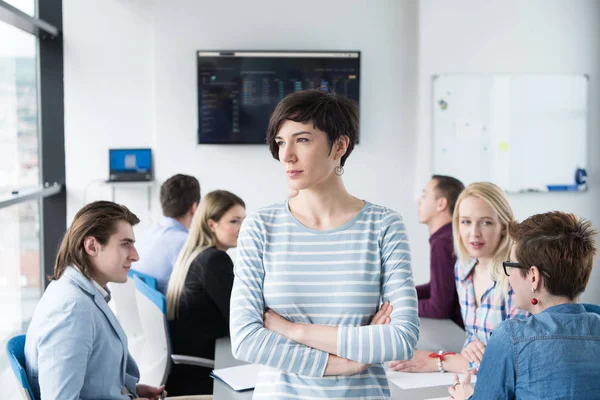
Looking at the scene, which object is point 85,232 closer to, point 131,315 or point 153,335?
point 153,335

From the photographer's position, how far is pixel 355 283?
1594 mm

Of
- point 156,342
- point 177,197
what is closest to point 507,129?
point 177,197

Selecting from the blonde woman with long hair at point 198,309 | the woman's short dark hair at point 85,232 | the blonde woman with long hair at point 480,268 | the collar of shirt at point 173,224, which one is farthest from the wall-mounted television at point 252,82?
the woman's short dark hair at point 85,232

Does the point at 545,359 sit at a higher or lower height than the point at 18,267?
higher

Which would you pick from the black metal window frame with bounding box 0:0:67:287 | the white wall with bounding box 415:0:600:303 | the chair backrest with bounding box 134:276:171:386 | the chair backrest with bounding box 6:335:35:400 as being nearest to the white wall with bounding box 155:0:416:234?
the white wall with bounding box 415:0:600:303

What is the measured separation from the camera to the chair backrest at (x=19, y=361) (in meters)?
2.01

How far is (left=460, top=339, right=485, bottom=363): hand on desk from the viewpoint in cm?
248

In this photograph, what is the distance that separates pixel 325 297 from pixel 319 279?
0.04m

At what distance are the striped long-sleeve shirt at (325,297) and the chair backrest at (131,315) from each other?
165 cm

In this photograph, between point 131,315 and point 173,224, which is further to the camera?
point 173,224

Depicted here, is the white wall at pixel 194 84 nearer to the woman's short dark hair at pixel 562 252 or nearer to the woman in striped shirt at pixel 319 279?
the woman's short dark hair at pixel 562 252

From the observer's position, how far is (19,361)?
2.16 metres

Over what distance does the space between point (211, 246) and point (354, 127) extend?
1.60 m

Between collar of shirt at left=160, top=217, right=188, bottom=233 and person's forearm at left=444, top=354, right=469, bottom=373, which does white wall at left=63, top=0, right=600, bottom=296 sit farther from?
person's forearm at left=444, top=354, right=469, bottom=373
